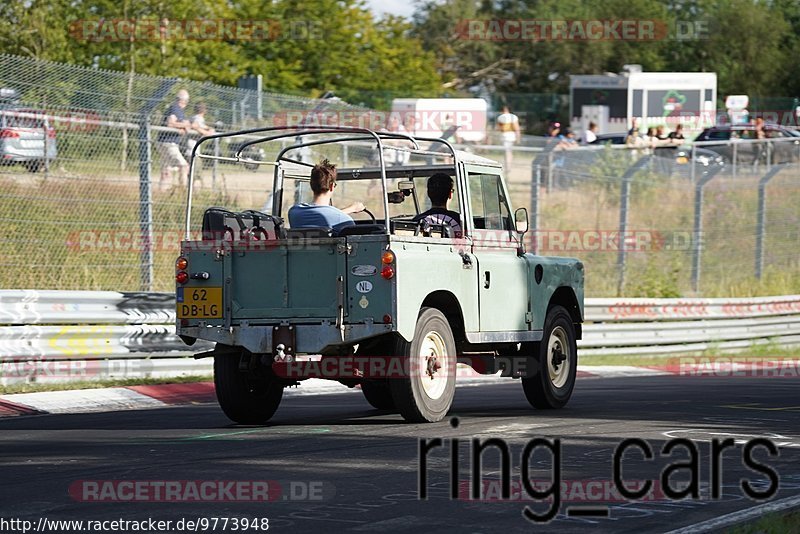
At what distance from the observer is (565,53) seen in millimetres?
72938

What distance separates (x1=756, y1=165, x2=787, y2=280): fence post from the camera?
25547 millimetres

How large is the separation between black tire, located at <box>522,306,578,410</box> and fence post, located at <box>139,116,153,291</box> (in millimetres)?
5479

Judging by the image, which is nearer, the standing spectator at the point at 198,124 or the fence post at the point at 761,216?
the standing spectator at the point at 198,124

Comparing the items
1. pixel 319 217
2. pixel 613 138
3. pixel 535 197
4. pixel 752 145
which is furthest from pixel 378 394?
pixel 613 138

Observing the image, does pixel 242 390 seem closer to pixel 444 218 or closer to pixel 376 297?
pixel 376 297

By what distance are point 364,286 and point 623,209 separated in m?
13.4

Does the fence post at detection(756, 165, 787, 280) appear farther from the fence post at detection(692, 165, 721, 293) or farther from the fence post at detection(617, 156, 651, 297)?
the fence post at detection(617, 156, 651, 297)

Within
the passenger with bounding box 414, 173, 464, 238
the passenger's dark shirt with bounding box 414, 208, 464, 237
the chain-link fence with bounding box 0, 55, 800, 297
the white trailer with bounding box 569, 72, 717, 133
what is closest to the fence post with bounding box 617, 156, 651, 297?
the chain-link fence with bounding box 0, 55, 800, 297

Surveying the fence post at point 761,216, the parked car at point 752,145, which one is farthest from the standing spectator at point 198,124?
the fence post at point 761,216

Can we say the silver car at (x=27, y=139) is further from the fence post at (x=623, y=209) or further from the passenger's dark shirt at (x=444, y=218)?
the fence post at (x=623, y=209)

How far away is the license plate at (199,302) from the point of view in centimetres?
1073

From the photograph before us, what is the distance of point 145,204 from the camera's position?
52.7 feet

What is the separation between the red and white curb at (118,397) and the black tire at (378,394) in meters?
2.20

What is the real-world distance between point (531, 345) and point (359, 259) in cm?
287
